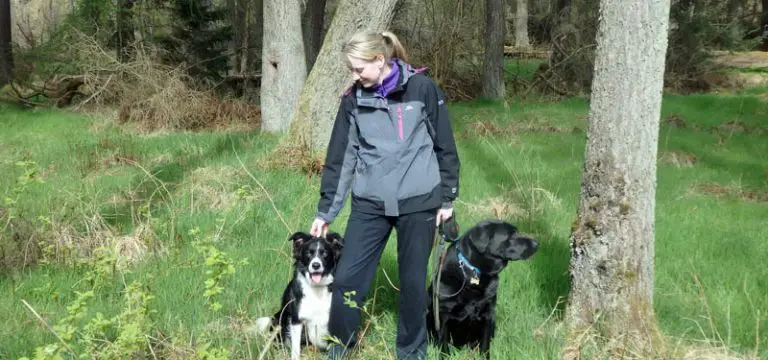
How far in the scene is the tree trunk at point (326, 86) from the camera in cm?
1071

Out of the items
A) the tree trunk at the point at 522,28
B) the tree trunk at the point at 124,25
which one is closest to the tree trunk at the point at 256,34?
the tree trunk at the point at 124,25

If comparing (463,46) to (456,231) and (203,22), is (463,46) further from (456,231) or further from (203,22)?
(456,231)

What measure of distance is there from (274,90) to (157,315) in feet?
30.2

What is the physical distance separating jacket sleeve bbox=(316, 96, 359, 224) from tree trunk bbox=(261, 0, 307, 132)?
9.60 m

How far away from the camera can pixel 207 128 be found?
1580 cm

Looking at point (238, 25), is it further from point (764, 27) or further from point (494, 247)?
point (494, 247)

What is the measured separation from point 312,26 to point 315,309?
17.9 m

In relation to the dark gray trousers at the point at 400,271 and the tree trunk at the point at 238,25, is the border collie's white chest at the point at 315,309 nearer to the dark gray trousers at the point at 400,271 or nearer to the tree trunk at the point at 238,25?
the dark gray trousers at the point at 400,271

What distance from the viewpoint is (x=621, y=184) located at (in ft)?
14.5

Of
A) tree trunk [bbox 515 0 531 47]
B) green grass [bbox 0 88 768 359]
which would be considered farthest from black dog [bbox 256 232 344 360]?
tree trunk [bbox 515 0 531 47]

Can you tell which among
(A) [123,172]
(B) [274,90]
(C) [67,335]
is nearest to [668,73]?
(B) [274,90]

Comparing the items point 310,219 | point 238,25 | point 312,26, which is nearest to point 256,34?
point 238,25

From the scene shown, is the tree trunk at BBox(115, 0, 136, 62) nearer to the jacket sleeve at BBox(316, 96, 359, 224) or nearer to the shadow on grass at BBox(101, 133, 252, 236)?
the shadow on grass at BBox(101, 133, 252, 236)

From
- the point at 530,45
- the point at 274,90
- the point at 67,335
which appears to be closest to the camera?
the point at 67,335
